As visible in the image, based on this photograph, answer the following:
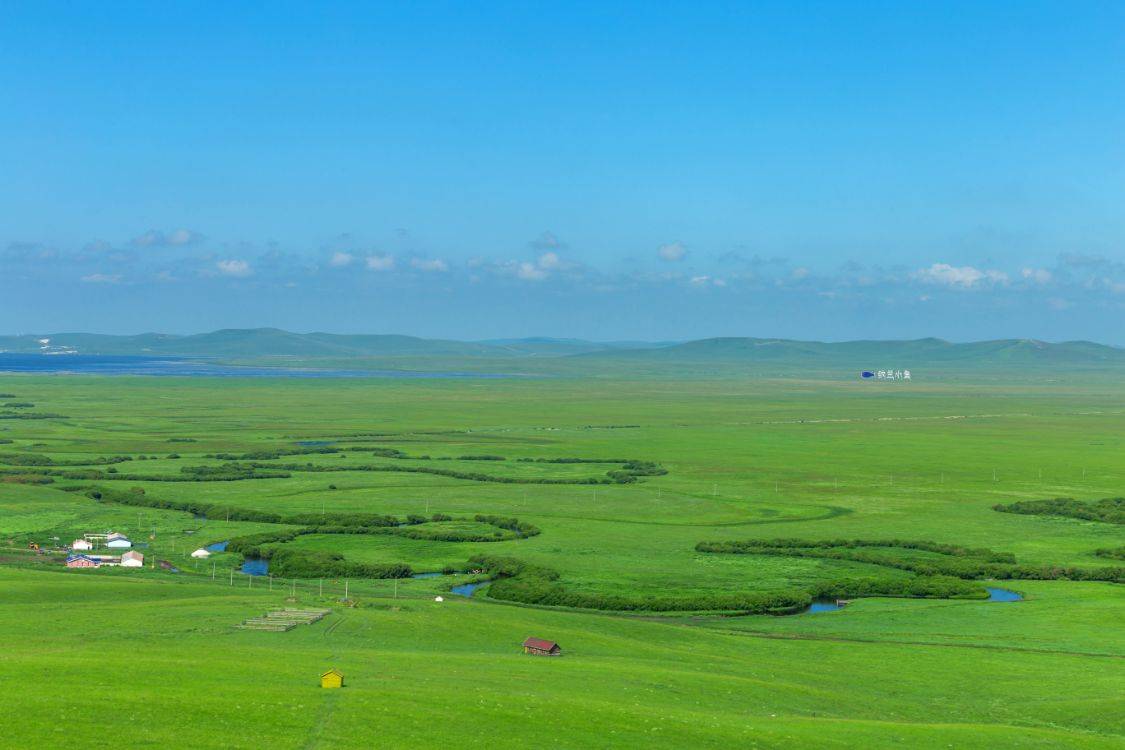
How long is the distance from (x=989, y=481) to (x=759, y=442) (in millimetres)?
53745

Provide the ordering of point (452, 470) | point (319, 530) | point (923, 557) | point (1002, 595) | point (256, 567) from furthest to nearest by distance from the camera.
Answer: point (452, 470) < point (319, 530) < point (923, 557) < point (256, 567) < point (1002, 595)

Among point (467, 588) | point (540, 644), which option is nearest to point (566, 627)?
point (540, 644)

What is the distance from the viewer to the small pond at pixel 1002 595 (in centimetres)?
8338

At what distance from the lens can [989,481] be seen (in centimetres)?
14788

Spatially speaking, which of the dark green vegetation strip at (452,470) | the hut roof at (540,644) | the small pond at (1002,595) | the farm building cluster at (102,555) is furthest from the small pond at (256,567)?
the small pond at (1002,595)

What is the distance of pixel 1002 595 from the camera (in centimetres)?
8525

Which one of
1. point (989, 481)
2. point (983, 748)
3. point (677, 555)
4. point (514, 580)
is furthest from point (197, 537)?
point (989, 481)

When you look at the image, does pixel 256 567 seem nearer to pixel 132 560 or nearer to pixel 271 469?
pixel 132 560

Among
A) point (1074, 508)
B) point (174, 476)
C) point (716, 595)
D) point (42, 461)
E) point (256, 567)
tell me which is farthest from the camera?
point (42, 461)

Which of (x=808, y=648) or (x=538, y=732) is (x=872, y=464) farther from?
(x=538, y=732)

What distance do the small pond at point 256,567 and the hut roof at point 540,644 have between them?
3551cm

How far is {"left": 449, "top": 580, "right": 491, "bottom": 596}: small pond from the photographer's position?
83181 mm

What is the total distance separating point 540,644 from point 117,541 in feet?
168

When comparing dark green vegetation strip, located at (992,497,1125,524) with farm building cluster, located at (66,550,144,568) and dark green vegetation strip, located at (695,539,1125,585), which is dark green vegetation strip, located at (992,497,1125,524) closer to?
dark green vegetation strip, located at (695,539,1125,585)
